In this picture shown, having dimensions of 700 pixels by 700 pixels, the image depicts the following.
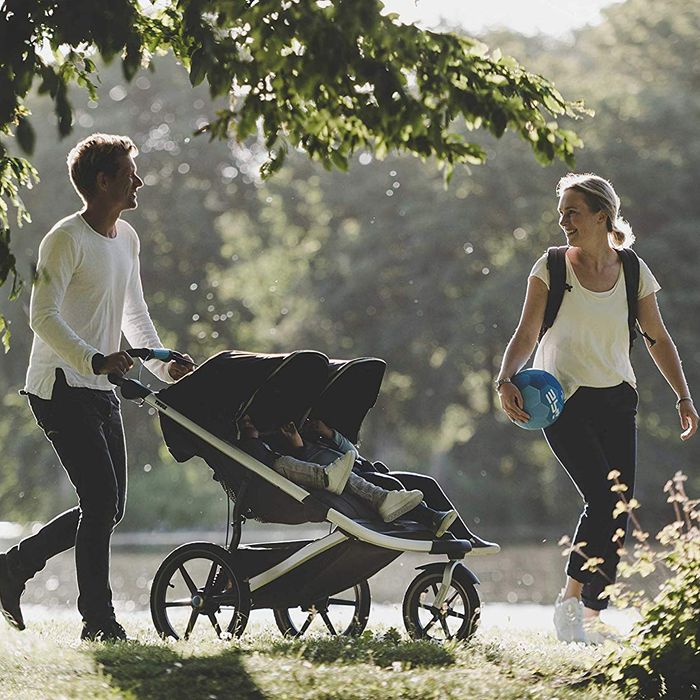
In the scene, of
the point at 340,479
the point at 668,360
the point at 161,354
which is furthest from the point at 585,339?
the point at 161,354

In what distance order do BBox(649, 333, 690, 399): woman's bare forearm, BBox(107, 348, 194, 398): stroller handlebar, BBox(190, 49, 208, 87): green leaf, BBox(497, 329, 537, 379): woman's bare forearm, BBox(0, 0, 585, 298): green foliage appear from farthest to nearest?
BBox(649, 333, 690, 399): woman's bare forearm
BBox(497, 329, 537, 379): woman's bare forearm
BBox(107, 348, 194, 398): stroller handlebar
BBox(190, 49, 208, 87): green leaf
BBox(0, 0, 585, 298): green foliage

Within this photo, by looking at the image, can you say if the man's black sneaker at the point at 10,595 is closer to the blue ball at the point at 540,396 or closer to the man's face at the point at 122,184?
the man's face at the point at 122,184

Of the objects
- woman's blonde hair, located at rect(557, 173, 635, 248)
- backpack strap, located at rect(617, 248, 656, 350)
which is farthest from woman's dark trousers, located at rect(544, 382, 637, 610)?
woman's blonde hair, located at rect(557, 173, 635, 248)

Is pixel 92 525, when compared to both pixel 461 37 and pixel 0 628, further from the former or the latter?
pixel 461 37

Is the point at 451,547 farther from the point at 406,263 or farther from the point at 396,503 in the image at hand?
the point at 406,263

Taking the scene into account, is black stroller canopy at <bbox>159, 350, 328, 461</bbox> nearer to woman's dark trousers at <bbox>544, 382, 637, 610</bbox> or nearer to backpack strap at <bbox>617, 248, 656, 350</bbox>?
woman's dark trousers at <bbox>544, 382, 637, 610</bbox>

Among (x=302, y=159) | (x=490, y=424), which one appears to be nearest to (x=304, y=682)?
(x=490, y=424)

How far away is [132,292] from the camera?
21.4ft

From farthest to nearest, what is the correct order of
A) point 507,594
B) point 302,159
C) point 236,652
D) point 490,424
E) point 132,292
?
point 302,159 < point 490,424 < point 507,594 < point 132,292 < point 236,652

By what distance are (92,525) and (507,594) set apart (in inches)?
676

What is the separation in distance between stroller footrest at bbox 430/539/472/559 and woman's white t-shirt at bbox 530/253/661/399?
3.20 ft

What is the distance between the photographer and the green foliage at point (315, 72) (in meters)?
4.77

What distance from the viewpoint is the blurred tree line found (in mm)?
32500

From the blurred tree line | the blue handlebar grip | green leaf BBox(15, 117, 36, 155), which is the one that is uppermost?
the blurred tree line
